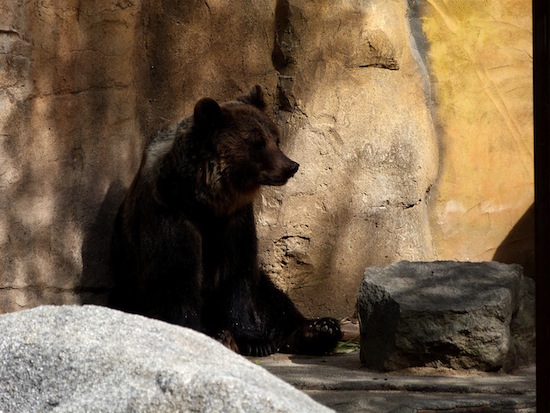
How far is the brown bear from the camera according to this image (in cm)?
664

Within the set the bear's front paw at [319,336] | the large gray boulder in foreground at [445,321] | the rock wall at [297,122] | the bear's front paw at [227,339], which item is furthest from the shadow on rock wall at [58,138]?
the large gray boulder in foreground at [445,321]

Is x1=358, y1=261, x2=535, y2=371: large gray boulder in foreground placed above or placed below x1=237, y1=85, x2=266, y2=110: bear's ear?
below

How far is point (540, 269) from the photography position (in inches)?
124

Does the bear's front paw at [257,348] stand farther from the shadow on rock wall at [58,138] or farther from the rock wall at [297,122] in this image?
the shadow on rock wall at [58,138]

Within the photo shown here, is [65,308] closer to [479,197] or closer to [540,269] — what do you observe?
[540,269]

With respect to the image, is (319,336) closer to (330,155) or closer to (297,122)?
(330,155)

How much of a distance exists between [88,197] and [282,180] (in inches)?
55.3

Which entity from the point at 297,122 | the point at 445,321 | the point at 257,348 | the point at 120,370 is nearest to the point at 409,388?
the point at 445,321

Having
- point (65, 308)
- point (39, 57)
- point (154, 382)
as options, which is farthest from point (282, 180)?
point (154, 382)

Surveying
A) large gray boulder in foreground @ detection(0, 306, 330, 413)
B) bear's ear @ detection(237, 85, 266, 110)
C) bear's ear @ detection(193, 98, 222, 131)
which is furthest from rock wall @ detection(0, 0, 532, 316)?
large gray boulder in foreground @ detection(0, 306, 330, 413)

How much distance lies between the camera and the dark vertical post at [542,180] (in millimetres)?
3086

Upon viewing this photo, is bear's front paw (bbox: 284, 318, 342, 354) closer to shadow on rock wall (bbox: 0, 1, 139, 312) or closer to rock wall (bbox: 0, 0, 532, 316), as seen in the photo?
rock wall (bbox: 0, 0, 532, 316)

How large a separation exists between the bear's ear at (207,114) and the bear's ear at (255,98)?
0.41 metres

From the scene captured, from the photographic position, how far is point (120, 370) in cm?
303
